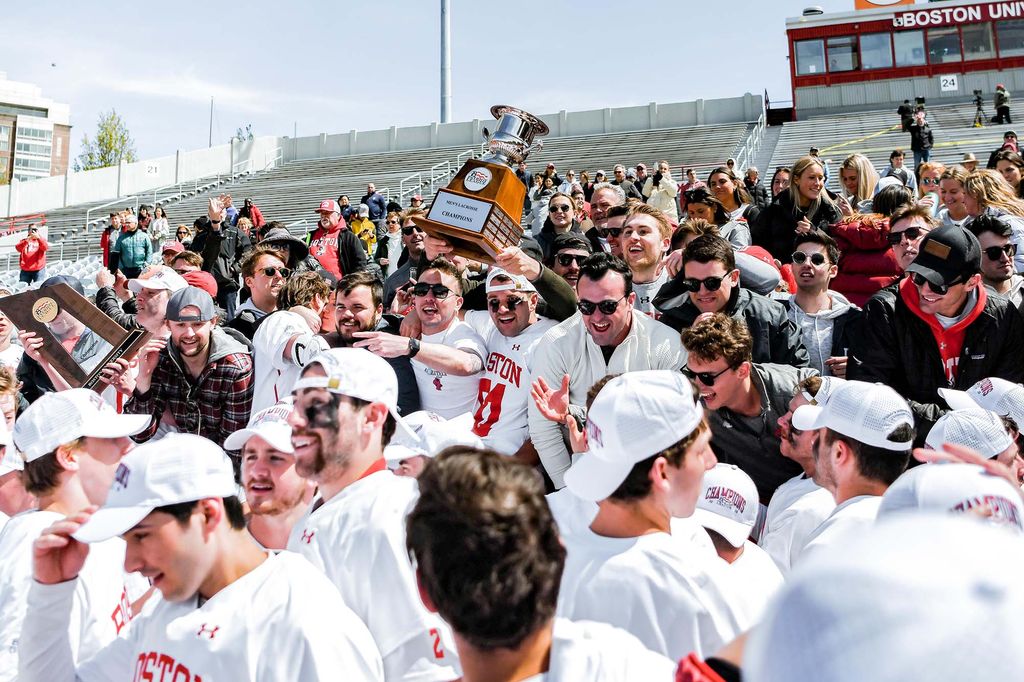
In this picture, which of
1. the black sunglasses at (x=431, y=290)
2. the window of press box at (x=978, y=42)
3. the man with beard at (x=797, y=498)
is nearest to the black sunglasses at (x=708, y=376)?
the man with beard at (x=797, y=498)

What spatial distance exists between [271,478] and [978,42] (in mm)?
37400

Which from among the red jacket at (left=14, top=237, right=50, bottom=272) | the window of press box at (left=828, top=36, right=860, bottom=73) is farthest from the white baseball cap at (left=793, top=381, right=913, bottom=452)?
the window of press box at (left=828, top=36, right=860, bottom=73)

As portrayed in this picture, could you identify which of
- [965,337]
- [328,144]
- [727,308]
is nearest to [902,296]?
[965,337]

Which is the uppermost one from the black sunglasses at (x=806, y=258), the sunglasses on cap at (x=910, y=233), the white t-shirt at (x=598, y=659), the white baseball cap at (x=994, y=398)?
the sunglasses on cap at (x=910, y=233)

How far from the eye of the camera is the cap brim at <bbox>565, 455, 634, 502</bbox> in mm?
2424

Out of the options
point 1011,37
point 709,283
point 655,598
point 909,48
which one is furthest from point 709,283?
point 1011,37

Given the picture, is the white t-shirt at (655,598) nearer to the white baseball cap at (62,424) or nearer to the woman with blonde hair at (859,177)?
the white baseball cap at (62,424)

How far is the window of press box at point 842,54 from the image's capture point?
111 ft

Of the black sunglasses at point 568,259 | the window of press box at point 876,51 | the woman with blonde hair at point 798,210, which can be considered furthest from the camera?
the window of press box at point 876,51

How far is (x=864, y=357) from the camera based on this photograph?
464cm

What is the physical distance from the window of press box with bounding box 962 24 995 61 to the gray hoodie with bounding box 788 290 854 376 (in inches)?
1319

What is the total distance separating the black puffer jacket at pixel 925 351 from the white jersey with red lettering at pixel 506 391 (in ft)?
5.96

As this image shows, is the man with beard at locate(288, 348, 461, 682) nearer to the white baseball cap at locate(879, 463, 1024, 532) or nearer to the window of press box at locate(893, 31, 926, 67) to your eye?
the white baseball cap at locate(879, 463, 1024, 532)

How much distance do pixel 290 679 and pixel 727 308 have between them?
3.51 m
